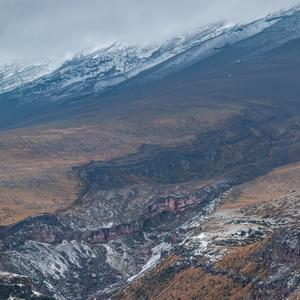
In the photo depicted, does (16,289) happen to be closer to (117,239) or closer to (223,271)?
(223,271)

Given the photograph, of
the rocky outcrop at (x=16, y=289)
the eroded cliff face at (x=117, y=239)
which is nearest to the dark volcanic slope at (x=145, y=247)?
the eroded cliff face at (x=117, y=239)

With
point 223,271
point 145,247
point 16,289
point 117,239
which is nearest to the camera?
point 223,271

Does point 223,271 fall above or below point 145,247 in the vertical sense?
above

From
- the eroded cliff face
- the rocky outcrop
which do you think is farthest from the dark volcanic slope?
the rocky outcrop

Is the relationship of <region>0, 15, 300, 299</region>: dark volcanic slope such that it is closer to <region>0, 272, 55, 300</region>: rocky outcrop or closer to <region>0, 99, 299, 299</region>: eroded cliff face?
<region>0, 99, 299, 299</region>: eroded cliff face

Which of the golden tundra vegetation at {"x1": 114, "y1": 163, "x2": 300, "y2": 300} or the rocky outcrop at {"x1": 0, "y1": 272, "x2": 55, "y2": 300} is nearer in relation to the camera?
the golden tundra vegetation at {"x1": 114, "y1": 163, "x2": 300, "y2": 300}

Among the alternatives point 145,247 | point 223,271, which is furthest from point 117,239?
point 223,271

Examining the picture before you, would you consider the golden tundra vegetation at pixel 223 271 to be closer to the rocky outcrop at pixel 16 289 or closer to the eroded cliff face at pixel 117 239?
the eroded cliff face at pixel 117 239

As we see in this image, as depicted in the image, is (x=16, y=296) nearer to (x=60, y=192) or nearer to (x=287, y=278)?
(x=287, y=278)

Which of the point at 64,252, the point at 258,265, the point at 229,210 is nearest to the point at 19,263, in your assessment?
the point at 64,252

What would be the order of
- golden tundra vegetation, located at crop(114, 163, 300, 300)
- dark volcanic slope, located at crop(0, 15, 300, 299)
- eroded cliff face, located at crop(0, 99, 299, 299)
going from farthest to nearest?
eroded cliff face, located at crop(0, 99, 299, 299) → dark volcanic slope, located at crop(0, 15, 300, 299) → golden tundra vegetation, located at crop(114, 163, 300, 300)

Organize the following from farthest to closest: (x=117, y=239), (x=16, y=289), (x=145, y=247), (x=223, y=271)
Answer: (x=117, y=239) < (x=145, y=247) < (x=16, y=289) < (x=223, y=271)
